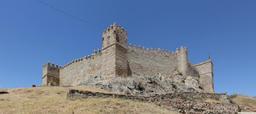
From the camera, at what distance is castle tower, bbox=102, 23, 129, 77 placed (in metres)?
47.4

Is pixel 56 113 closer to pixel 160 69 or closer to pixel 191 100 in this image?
pixel 191 100

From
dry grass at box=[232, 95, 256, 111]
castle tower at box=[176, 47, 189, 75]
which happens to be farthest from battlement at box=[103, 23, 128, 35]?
dry grass at box=[232, 95, 256, 111]

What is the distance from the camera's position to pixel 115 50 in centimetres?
4762

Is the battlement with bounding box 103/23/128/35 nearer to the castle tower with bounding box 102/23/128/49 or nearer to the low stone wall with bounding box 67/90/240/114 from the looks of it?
the castle tower with bounding box 102/23/128/49

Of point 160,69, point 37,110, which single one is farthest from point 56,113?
point 160,69

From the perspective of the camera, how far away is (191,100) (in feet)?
127

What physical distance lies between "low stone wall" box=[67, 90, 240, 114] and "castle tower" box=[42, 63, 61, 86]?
24959 millimetres

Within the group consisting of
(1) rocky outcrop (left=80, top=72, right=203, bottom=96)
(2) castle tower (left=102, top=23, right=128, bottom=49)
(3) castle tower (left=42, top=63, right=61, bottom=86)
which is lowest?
(1) rocky outcrop (left=80, top=72, right=203, bottom=96)

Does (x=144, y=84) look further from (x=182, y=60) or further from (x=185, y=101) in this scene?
(x=182, y=60)

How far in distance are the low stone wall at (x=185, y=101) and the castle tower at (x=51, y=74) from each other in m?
25.0

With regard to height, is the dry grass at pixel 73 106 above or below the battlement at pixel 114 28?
below

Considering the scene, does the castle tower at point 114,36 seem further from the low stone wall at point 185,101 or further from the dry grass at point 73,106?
the dry grass at point 73,106

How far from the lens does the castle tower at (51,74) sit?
191 ft

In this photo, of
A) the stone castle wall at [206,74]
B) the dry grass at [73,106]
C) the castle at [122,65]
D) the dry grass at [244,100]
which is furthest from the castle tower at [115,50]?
the dry grass at [244,100]
